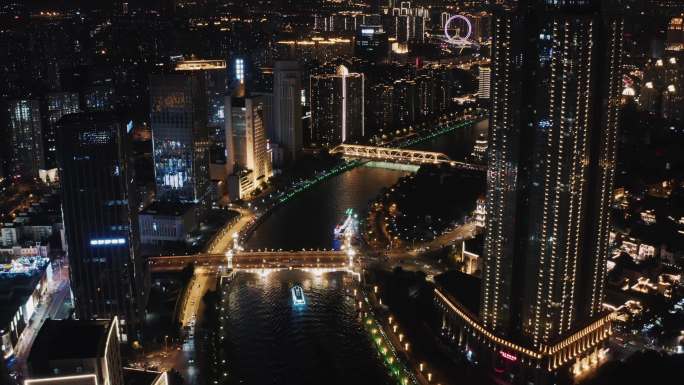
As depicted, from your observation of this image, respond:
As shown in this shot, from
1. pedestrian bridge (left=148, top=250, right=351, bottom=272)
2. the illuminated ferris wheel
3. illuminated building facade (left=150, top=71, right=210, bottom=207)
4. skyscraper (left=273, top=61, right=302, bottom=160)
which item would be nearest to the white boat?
pedestrian bridge (left=148, top=250, right=351, bottom=272)

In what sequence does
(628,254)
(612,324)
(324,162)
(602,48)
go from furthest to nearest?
(324,162) < (628,254) < (612,324) < (602,48)

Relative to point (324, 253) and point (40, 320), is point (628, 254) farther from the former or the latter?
point (40, 320)

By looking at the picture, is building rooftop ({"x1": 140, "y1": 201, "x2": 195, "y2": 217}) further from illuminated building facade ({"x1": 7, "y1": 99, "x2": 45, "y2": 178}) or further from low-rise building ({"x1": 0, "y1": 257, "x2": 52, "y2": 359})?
illuminated building facade ({"x1": 7, "y1": 99, "x2": 45, "y2": 178})

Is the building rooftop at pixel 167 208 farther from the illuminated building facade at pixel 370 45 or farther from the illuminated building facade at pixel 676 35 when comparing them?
the illuminated building facade at pixel 370 45

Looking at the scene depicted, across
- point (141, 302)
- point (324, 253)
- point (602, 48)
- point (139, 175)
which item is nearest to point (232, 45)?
point (139, 175)

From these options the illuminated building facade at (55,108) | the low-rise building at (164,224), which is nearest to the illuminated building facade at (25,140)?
the illuminated building facade at (55,108)

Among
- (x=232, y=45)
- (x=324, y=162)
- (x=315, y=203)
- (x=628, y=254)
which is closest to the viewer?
(x=628, y=254)

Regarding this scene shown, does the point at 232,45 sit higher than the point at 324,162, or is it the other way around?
the point at 232,45
